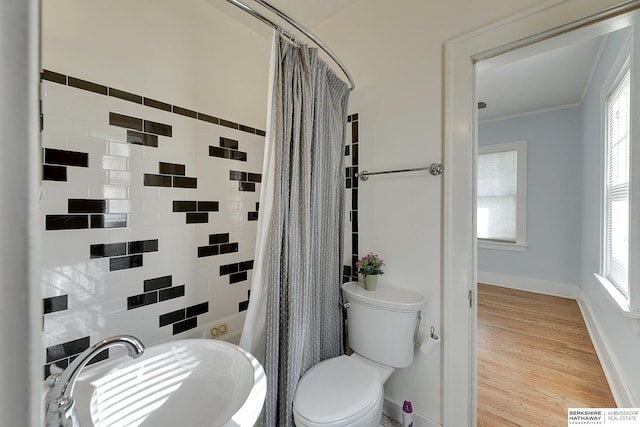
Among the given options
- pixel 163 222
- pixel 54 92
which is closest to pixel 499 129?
pixel 163 222

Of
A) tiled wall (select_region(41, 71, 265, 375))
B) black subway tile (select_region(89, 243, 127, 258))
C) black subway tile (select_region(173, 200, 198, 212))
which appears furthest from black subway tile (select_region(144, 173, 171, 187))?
black subway tile (select_region(89, 243, 127, 258))

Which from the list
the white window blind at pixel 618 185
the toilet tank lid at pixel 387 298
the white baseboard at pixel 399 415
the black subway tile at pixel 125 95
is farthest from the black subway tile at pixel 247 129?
the white window blind at pixel 618 185

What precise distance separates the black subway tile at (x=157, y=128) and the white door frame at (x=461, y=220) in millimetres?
1464

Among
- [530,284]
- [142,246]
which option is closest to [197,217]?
[142,246]

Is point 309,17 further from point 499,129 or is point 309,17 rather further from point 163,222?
point 499,129

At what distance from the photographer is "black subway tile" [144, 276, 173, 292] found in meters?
1.33

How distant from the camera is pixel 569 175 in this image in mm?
3412

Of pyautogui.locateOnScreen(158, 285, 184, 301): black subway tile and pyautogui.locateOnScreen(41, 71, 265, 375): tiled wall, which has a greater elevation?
pyautogui.locateOnScreen(41, 71, 265, 375): tiled wall

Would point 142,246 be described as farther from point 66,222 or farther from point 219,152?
point 219,152

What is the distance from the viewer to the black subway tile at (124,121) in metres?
1.22

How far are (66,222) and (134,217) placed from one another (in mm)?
243

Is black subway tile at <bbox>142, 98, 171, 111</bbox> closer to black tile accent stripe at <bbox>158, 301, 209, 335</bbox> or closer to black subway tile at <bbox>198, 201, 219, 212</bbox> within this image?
black subway tile at <bbox>198, 201, 219, 212</bbox>

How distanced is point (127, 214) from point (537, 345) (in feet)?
10.9

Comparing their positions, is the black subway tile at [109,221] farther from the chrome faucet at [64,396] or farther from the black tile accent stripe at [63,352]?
the chrome faucet at [64,396]
